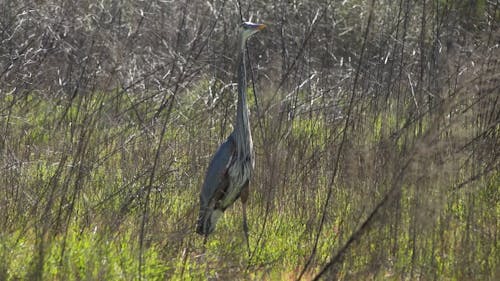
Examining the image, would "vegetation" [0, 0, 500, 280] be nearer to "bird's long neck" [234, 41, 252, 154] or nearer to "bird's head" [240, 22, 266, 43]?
"bird's long neck" [234, 41, 252, 154]

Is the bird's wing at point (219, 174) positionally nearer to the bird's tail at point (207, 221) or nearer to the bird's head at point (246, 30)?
the bird's tail at point (207, 221)

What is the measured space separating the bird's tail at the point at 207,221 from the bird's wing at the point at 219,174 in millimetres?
118

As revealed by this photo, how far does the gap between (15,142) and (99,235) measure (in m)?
2.33

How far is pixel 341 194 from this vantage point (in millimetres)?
5477

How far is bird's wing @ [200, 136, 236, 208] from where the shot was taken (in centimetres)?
573

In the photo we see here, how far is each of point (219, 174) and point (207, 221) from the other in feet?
1.25

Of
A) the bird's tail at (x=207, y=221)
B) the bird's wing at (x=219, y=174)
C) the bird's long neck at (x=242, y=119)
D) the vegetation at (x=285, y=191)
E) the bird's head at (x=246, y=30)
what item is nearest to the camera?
the vegetation at (x=285, y=191)

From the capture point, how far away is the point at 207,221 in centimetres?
552

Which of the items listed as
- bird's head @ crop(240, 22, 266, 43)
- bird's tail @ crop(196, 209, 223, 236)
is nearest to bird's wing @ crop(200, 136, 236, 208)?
bird's tail @ crop(196, 209, 223, 236)

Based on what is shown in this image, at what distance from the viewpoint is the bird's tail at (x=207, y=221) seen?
17.7 ft

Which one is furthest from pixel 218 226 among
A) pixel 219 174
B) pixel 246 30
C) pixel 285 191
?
pixel 246 30

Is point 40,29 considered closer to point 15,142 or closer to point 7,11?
point 7,11

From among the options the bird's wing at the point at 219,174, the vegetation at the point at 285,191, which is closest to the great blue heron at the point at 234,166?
the bird's wing at the point at 219,174

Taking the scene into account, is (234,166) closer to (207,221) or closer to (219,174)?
(219,174)
